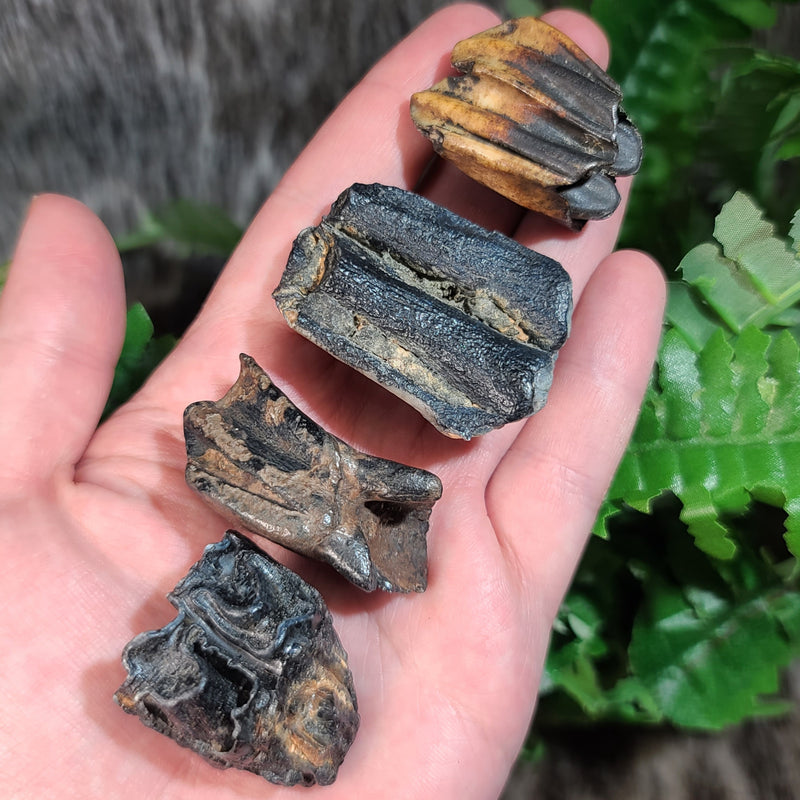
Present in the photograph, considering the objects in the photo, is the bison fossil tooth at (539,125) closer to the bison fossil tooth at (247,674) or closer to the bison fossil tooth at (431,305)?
the bison fossil tooth at (431,305)

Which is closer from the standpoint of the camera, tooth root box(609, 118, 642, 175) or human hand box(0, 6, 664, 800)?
human hand box(0, 6, 664, 800)

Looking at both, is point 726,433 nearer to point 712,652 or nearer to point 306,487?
point 712,652

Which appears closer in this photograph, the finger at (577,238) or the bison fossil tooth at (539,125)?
the bison fossil tooth at (539,125)

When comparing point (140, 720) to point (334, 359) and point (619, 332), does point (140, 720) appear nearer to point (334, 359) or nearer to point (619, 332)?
point (334, 359)

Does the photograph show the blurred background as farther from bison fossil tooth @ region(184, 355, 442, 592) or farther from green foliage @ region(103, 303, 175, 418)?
bison fossil tooth @ region(184, 355, 442, 592)

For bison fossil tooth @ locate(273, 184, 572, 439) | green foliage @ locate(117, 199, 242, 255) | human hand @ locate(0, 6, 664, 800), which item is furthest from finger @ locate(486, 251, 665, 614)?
green foliage @ locate(117, 199, 242, 255)

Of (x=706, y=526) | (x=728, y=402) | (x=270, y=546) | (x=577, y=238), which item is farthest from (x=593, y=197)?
(x=270, y=546)

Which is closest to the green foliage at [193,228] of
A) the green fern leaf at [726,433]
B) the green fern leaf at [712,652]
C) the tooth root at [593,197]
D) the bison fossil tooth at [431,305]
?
the bison fossil tooth at [431,305]
